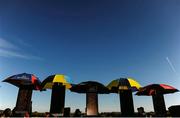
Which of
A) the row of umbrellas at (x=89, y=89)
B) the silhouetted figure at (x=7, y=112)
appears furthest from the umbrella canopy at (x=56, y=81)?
the silhouetted figure at (x=7, y=112)

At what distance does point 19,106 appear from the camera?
52.9 ft

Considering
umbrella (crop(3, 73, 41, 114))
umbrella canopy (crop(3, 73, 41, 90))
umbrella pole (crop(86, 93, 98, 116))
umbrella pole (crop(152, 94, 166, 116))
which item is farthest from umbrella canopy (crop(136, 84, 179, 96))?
umbrella (crop(3, 73, 41, 114))

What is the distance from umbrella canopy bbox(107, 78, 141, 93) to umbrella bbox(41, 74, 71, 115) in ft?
12.9

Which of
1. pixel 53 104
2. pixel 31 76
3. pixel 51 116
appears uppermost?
pixel 31 76

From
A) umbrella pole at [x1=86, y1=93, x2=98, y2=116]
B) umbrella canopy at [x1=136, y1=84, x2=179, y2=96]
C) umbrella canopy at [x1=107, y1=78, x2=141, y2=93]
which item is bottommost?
umbrella pole at [x1=86, y1=93, x2=98, y2=116]

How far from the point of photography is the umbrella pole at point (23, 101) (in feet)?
52.6

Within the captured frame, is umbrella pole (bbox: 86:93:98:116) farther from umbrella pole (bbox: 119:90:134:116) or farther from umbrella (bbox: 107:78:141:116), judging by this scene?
umbrella pole (bbox: 119:90:134:116)

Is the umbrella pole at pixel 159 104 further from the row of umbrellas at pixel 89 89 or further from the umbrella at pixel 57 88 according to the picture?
the umbrella at pixel 57 88

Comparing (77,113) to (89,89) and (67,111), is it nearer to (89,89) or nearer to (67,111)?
(67,111)

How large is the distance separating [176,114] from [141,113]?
4.60 m

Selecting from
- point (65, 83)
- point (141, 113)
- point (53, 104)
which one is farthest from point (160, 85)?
point (53, 104)

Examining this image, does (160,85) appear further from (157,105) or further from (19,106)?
(19,106)

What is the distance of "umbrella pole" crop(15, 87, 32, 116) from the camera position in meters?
16.0

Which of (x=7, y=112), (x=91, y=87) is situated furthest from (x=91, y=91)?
(x=7, y=112)
